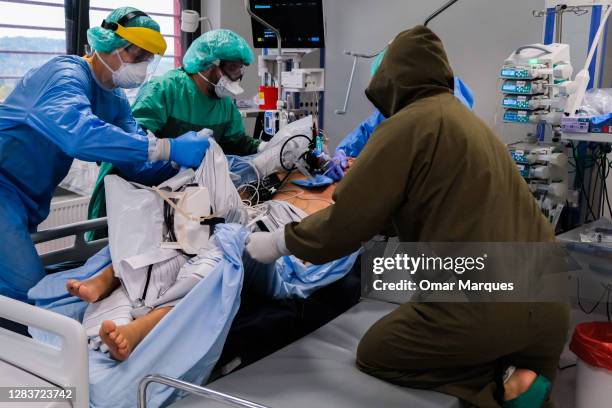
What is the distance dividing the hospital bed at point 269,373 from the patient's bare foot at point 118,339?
12cm

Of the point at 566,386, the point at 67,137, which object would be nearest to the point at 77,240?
the point at 67,137

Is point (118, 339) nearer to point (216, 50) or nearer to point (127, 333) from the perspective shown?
point (127, 333)

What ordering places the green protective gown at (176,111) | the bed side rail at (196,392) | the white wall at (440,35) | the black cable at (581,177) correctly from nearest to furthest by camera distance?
the bed side rail at (196,392)
the green protective gown at (176,111)
the black cable at (581,177)
the white wall at (440,35)

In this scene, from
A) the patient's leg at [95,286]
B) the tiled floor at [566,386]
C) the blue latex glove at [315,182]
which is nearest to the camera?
the patient's leg at [95,286]

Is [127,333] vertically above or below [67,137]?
below

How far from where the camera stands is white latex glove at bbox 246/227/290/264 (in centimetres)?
183

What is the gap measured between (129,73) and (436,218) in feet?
4.62

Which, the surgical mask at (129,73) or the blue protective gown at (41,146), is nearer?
the blue protective gown at (41,146)

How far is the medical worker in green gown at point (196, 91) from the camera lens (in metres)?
2.92

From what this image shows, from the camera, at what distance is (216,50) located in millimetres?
2922

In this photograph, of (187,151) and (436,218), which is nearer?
(436,218)

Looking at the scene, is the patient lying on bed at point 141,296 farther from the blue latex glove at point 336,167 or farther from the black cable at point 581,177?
the black cable at point 581,177

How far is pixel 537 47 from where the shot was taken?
2963 mm

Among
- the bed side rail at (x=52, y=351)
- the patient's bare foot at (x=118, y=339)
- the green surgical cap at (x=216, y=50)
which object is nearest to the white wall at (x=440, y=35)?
the green surgical cap at (x=216, y=50)
